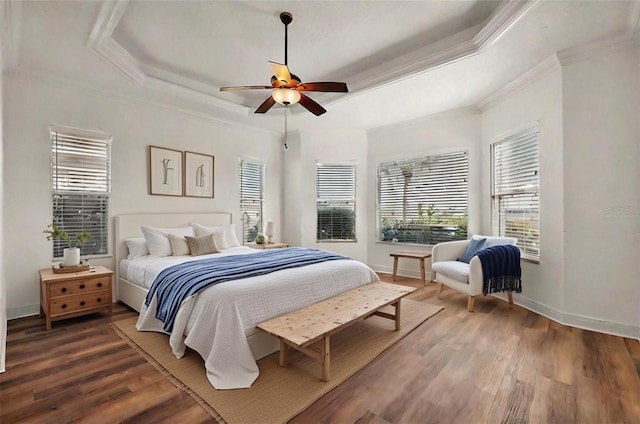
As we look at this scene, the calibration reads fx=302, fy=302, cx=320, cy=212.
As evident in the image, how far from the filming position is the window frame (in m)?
5.45

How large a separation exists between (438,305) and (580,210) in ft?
5.99

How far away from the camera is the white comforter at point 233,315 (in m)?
2.16

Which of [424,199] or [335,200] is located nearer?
[424,199]

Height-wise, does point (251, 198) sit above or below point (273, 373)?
above

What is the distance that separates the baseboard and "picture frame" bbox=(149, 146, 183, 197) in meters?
1.82

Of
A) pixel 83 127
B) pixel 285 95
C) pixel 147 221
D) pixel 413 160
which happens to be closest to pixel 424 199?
pixel 413 160

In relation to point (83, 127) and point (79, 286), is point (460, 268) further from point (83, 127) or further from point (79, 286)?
point (83, 127)

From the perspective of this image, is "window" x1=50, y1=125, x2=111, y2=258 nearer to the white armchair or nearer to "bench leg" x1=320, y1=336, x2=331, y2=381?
"bench leg" x1=320, y1=336, x2=331, y2=381

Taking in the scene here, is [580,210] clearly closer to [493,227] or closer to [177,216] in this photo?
[493,227]

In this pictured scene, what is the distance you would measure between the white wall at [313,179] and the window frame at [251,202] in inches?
21.3

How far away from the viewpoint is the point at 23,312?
331 cm

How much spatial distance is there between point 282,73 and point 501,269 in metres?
3.27

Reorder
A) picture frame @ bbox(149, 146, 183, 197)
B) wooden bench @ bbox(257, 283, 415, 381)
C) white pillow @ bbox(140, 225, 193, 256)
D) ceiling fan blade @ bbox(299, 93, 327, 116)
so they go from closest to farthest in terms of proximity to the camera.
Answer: wooden bench @ bbox(257, 283, 415, 381) → ceiling fan blade @ bbox(299, 93, 327, 116) → white pillow @ bbox(140, 225, 193, 256) → picture frame @ bbox(149, 146, 183, 197)

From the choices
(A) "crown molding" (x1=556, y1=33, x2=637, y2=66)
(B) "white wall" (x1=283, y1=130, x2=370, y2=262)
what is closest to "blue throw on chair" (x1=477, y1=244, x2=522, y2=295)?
(A) "crown molding" (x1=556, y1=33, x2=637, y2=66)
